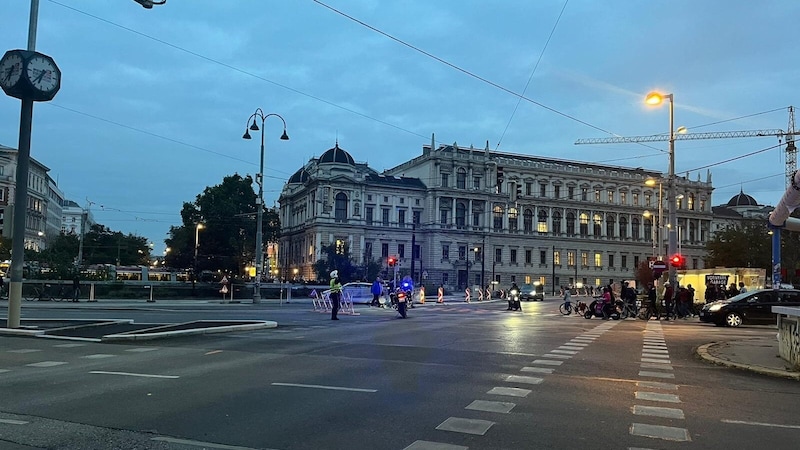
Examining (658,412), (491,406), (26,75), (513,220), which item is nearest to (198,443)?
(491,406)

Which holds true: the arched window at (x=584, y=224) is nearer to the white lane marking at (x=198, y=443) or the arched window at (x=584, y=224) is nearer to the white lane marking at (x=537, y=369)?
the white lane marking at (x=537, y=369)

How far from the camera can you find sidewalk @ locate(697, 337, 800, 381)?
1167 centimetres

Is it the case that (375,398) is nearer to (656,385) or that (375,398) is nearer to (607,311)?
(656,385)

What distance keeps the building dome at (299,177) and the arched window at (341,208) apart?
42.6 feet

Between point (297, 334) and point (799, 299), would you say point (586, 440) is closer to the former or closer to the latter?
point (297, 334)

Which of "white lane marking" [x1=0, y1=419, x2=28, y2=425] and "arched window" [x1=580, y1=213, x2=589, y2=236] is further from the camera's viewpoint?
"arched window" [x1=580, y1=213, x2=589, y2=236]

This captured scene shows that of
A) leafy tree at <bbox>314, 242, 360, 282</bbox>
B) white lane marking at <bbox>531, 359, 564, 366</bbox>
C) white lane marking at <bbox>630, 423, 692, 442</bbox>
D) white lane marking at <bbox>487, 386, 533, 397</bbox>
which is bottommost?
white lane marking at <bbox>531, 359, 564, 366</bbox>

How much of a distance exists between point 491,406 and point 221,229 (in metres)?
77.9

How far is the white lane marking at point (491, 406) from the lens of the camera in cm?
784

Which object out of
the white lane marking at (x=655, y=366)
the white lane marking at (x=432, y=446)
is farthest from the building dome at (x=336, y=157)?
the white lane marking at (x=432, y=446)

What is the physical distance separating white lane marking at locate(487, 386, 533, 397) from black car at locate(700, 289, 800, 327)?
64.2 feet

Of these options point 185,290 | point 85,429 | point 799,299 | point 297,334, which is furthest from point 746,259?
point 85,429

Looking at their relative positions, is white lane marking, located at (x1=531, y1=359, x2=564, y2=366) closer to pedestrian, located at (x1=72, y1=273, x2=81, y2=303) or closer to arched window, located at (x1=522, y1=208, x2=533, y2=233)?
pedestrian, located at (x1=72, y1=273, x2=81, y2=303)

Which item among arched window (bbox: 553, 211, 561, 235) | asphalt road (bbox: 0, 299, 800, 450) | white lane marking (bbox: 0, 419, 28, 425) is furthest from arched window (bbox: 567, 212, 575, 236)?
white lane marking (bbox: 0, 419, 28, 425)
